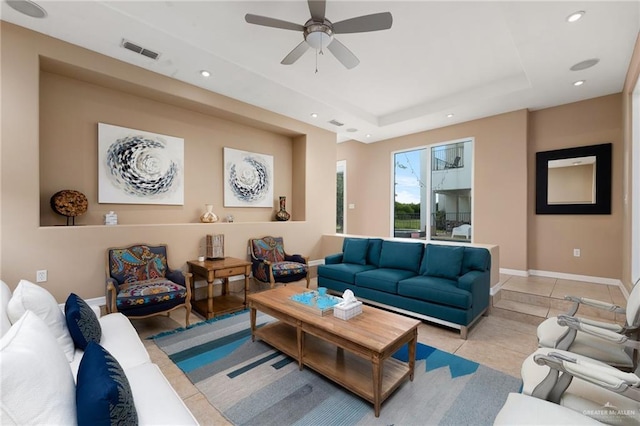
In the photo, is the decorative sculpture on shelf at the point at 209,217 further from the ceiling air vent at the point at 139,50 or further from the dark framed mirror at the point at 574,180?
the dark framed mirror at the point at 574,180

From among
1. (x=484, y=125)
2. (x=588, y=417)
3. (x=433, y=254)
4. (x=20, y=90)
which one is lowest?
(x=588, y=417)

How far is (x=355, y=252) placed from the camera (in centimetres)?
443

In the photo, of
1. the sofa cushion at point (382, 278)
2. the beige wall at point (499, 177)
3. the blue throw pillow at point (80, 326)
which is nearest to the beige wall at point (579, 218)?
the beige wall at point (499, 177)

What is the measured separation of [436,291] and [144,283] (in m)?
3.27

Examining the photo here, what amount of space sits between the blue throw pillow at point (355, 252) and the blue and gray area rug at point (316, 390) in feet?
5.66

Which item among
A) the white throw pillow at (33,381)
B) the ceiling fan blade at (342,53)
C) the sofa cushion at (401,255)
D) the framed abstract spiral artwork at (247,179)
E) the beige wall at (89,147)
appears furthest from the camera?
the framed abstract spiral artwork at (247,179)

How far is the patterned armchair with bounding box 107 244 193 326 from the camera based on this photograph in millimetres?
2816

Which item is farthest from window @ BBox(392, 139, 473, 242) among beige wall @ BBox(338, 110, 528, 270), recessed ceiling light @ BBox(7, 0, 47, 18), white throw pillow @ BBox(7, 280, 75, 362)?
recessed ceiling light @ BBox(7, 0, 47, 18)

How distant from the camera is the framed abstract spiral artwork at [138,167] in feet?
11.7

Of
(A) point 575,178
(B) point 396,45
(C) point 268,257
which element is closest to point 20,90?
(C) point 268,257

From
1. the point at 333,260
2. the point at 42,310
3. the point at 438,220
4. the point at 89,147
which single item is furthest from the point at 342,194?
the point at 42,310

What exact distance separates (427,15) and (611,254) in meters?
4.48

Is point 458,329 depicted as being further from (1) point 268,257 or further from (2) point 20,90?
(2) point 20,90

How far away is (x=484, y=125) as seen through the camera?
5.24m
